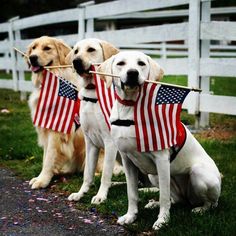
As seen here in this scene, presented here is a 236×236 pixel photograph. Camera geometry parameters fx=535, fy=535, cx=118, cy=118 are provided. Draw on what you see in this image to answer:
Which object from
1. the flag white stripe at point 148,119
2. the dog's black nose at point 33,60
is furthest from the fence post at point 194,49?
the flag white stripe at point 148,119

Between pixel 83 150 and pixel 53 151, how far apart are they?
351 millimetres

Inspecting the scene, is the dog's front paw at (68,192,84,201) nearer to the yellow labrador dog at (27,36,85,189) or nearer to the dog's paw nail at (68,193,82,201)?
the dog's paw nail at (68,193,82,201)

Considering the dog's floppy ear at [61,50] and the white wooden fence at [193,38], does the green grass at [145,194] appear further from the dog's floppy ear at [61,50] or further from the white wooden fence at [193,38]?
the dog's floppy ear at [61,50]

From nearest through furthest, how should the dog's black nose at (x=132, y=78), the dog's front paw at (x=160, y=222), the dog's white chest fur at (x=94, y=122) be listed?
the dog's black nose at (x=132, y=78), the dog's front paw at (x=160, y=222), the dog's white chest fur at (x=94, y=122)

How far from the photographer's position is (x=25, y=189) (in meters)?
5.36

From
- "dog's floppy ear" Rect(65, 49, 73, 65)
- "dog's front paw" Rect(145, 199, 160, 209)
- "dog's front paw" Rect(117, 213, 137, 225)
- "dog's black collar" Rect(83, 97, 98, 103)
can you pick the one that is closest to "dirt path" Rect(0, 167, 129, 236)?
"dog's front paw" Rect(117, 213, 137, 225)

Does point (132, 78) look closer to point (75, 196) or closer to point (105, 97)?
point (105, 97)

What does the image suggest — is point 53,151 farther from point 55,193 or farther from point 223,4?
point 223,4

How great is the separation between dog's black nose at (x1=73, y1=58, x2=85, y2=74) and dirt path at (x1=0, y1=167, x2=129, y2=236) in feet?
3.90

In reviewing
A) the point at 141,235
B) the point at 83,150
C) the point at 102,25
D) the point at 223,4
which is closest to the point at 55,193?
the point at 83,150

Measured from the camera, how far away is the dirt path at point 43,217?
401 cm

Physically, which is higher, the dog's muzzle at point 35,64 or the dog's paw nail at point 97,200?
the dog's muzzle at point 35,64

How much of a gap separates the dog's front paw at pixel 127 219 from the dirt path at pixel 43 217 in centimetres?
5

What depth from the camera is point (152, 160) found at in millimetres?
3945
